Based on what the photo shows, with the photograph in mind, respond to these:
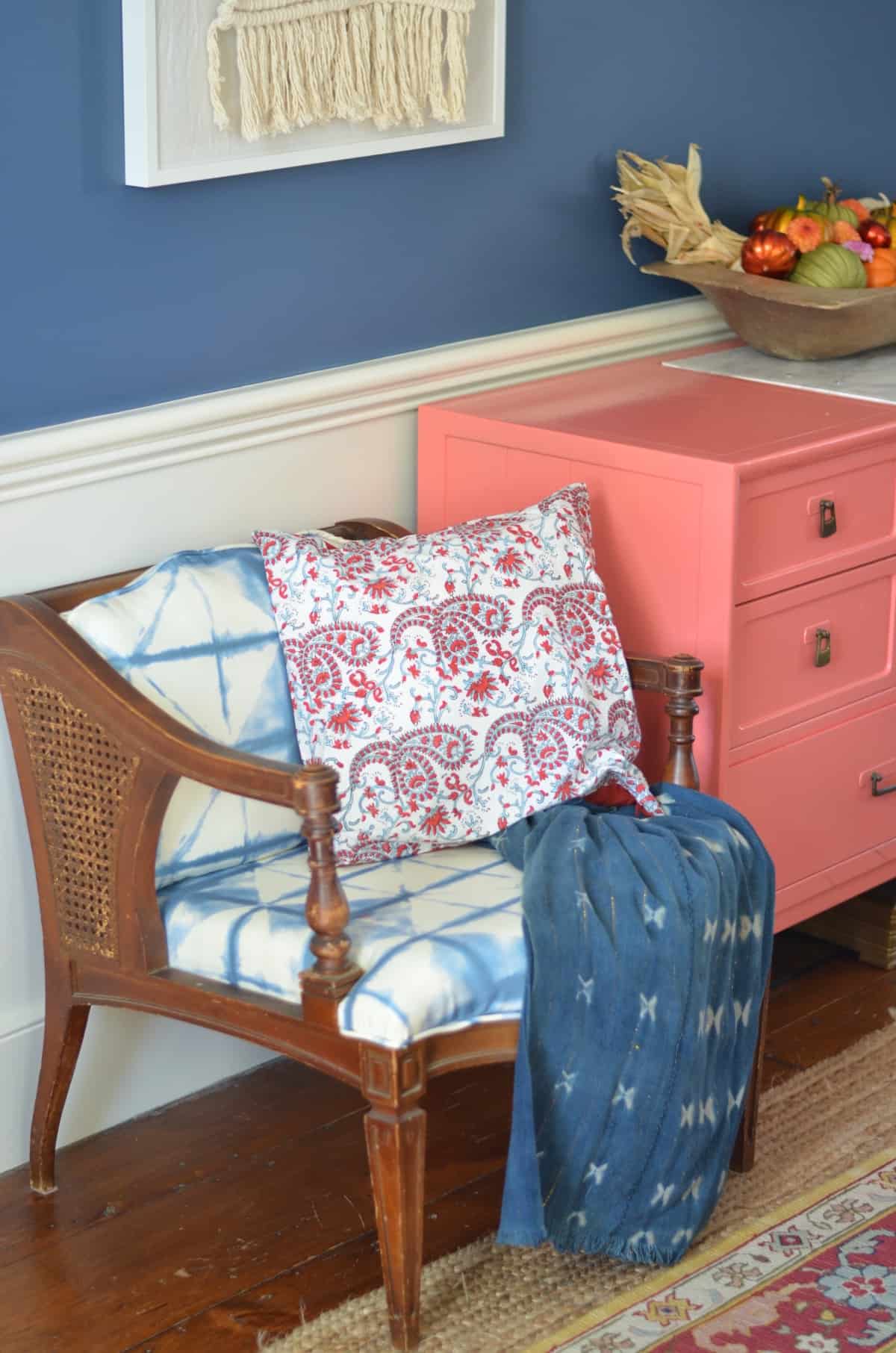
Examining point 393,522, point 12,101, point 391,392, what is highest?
point 12,101

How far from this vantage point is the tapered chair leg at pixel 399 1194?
1.77 metres

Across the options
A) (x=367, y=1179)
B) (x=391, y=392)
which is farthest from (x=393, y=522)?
(x=367, y=1179)

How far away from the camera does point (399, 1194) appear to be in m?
1.77

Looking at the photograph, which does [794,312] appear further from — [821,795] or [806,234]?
[821,795]

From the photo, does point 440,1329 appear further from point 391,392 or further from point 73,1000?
point 391,392

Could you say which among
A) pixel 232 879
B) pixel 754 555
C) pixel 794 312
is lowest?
pixel 232 879

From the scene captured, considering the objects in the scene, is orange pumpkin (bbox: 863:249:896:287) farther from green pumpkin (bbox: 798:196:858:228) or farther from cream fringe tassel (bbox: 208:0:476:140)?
cream fringe tassel (bbox: 208:0:476:140)

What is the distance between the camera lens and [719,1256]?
2018mm

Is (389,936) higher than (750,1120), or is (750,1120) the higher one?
(389,936)

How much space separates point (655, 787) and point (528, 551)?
1.08ft

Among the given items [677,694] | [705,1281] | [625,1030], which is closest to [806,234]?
[677,694]

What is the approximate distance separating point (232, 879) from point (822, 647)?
858 mm

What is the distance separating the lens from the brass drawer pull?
2.35m

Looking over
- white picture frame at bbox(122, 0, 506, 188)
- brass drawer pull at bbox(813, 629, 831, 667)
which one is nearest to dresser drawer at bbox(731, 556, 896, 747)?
Answer: brass drawer pull at bbox(813, 629, 831, 667)
